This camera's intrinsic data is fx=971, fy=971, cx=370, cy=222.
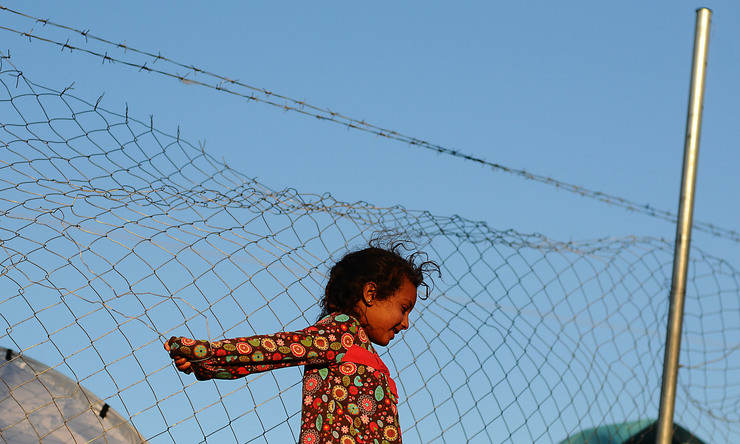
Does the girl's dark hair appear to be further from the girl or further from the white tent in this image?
the white tent

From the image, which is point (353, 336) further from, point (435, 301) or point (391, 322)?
point (435, 301)

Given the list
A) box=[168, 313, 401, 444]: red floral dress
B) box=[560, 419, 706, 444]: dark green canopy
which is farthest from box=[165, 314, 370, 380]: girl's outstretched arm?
box=[560, 419, 706, 444]: dark green canopy

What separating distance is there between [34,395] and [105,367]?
118cm

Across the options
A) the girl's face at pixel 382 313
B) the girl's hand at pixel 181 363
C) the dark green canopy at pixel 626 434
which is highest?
the dark green canopy at pixel 626 434

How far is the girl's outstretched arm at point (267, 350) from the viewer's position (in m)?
2.04

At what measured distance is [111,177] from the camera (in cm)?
260

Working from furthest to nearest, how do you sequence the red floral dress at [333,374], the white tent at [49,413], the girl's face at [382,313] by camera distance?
the white tent at [49,413] → the girl's face at [382,313] → the red floral dress at [333,374]

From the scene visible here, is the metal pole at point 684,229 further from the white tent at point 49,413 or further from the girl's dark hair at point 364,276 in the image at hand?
the white tent at point 49,413

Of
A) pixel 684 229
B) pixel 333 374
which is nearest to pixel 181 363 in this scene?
pixel 333 374

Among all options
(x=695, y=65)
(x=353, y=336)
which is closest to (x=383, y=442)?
(x=353, y=336)

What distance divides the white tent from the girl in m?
1.07

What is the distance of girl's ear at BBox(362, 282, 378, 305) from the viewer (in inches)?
98.3

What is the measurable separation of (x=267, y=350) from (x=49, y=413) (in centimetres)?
144

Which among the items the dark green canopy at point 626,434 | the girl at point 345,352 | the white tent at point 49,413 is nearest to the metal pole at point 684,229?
the girl at point 345,352
